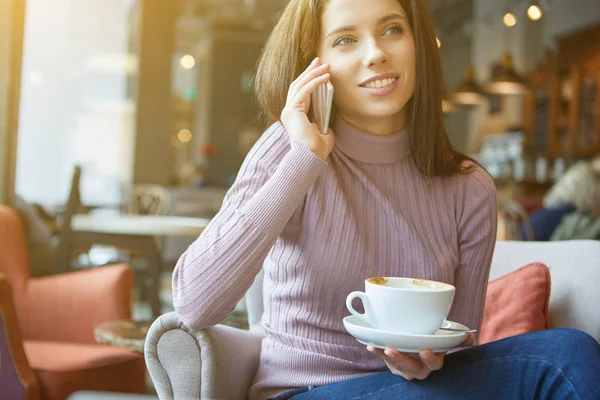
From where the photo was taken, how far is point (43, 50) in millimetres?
7664

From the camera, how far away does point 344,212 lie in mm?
1460

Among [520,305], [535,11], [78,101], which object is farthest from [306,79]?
[78,101]

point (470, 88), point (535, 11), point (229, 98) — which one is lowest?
point (229, 98)

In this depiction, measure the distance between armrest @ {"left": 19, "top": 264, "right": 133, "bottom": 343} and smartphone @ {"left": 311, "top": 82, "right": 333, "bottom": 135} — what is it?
1.54 meters

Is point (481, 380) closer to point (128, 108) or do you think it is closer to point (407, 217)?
point (407, 217)

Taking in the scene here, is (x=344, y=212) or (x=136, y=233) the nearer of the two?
(x=344, y=212)

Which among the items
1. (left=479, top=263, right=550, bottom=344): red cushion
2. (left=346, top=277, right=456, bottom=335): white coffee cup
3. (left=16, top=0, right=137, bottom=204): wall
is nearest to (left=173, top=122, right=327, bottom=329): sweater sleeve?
(left=346, top=277, right=456, bottom=335): white coffee cup

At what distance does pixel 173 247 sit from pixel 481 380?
7.72 m

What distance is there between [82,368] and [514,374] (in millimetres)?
1571

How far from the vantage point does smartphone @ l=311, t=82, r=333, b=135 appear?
4.63ft

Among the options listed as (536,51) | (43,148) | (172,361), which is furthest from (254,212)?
(536,51)

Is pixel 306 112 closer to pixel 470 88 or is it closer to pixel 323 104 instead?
pixel 323 104

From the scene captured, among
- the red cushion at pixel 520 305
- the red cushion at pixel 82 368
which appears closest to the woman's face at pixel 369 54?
the red cushion at pixel 520 305

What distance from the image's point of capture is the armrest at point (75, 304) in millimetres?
2732
